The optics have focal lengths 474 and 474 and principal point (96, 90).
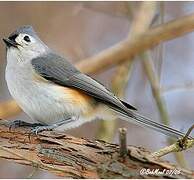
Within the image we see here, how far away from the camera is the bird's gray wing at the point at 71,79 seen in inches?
106

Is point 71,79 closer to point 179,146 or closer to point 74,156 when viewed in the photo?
point 74,156

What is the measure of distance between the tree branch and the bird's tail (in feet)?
1.60

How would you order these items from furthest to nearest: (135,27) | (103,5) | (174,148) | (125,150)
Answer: (103,5), (135,27), (174,148), (125,150)

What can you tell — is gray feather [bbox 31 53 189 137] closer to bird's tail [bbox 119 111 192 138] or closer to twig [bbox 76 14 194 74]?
bird's tail [bbox 119 111 192 138]

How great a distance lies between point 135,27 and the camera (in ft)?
11.9

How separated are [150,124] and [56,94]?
556 millimetres

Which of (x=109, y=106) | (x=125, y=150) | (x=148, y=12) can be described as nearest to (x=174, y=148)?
(x=125, y=150)

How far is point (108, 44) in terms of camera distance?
14.8ft

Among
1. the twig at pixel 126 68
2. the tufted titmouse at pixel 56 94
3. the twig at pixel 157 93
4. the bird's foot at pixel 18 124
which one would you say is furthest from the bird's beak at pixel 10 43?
the twig at pixel 157 93

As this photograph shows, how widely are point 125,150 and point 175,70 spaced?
2472 mm

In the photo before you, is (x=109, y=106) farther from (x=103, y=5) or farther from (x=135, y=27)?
(x=103, y=5)

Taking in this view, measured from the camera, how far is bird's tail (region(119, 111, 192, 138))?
248 cm

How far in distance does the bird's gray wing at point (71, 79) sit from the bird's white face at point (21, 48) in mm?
62

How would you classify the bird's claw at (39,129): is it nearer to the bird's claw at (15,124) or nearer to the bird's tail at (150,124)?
the bird's claw at (15,124)
